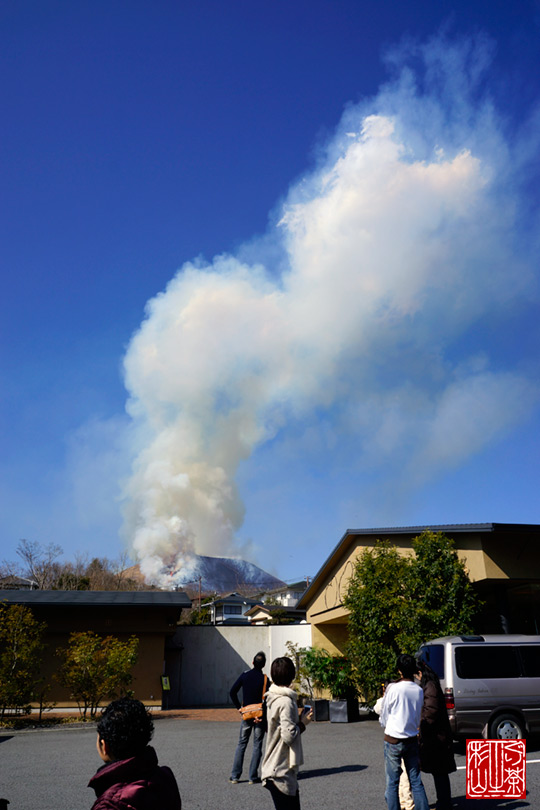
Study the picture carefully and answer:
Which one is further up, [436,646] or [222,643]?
[436,646]

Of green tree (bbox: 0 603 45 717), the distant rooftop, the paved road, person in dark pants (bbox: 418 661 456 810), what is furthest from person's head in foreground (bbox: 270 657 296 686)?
the distant rooftop

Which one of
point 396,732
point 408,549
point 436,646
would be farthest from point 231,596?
point 396,732

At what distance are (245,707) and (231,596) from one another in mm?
66052

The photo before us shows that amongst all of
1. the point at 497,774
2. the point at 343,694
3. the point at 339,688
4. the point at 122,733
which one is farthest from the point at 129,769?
the point at 343,694

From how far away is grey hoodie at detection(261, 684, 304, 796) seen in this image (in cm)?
471

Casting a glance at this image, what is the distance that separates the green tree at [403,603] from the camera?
1435cm

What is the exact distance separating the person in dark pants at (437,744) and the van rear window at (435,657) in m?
3.89

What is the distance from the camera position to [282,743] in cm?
487

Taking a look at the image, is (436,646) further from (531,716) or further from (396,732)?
(396,732)

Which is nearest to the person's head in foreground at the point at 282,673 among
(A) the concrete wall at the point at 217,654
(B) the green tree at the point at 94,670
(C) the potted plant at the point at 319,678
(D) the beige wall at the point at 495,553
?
(D) the beige wall at the point at 495,553

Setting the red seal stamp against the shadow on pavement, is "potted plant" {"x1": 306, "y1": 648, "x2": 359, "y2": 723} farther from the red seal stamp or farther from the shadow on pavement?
the red seal stamp

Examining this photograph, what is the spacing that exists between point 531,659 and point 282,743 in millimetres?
7779

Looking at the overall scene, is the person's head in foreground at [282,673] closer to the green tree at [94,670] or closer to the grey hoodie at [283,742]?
the grey hoodie at [283,742]

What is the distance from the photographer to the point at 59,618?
20969 millimetres
